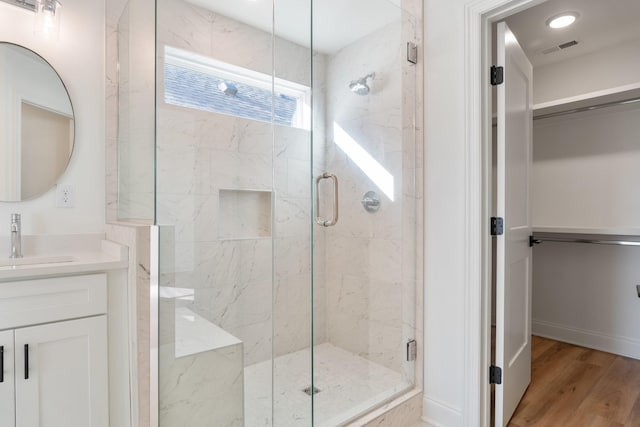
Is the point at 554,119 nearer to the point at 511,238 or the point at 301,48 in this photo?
the point at 511,238

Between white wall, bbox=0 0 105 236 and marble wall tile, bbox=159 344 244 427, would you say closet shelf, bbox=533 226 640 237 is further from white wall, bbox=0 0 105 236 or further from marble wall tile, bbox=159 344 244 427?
white wall, bbox=0 0 105 236

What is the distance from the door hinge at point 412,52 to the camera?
6.36ft

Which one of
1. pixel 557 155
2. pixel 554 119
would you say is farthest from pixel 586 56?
pixel 557 155

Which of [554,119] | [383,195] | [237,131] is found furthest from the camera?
[554,119]

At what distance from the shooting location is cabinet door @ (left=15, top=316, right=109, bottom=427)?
4.17ft

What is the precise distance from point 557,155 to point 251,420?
3218 mm

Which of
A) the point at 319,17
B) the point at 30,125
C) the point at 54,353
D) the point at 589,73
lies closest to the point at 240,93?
the point at 319,17

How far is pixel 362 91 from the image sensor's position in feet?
7.47

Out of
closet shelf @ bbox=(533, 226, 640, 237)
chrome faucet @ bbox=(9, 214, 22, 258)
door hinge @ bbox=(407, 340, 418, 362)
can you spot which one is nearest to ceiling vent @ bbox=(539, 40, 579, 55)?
closet shelf @ bbox=(533, 226, 640, 237)

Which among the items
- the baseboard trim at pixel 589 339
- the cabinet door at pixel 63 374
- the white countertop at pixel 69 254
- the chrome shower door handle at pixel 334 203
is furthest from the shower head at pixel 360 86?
the baseboard trim at pixel 589 339

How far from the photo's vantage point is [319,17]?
2.14 meters

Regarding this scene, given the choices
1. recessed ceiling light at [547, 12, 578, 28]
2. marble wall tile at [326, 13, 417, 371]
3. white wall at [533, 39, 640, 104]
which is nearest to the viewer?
marble wall tile at [326, 13, 417, 371]

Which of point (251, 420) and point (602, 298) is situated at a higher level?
point (602, 298)

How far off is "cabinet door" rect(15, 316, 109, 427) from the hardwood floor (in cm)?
203
